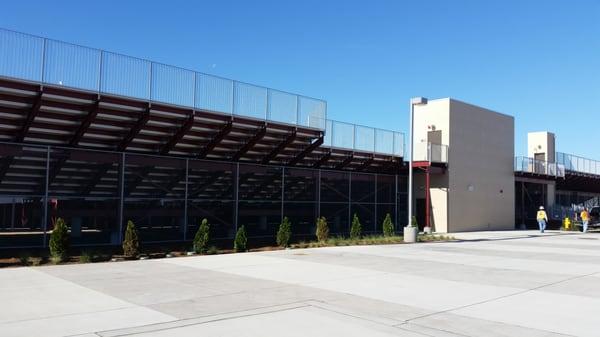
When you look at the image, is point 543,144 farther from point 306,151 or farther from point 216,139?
point 216,139

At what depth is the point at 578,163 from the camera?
46.6 meters

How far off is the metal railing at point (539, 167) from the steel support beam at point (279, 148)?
68.1 ft

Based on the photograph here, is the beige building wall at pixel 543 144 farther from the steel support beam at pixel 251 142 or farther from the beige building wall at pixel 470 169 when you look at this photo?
the steel support beam at pixel 251 142

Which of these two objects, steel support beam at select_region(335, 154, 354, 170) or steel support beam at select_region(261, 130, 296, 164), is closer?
steel support beam at select_region(261, 130, 296, 164)

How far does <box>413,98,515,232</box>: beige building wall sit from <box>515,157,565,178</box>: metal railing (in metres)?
1.40

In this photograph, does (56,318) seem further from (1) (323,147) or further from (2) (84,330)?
(1) (323,147)

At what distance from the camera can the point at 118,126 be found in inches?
766

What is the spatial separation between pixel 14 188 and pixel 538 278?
67.8ft

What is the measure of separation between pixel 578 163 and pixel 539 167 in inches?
369

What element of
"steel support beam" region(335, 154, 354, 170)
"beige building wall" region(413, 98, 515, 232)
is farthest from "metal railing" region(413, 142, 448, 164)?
"steel support beam" region(335, 154, 354, 170)

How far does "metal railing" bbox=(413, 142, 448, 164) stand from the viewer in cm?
2998

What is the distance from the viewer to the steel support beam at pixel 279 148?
23.6 meters

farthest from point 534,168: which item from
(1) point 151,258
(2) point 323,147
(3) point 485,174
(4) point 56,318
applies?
(4) point 56,318

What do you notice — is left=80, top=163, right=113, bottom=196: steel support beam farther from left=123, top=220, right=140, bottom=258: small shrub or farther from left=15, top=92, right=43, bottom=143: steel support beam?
left=123, top=220, right=140, bottom=258: small shrub
